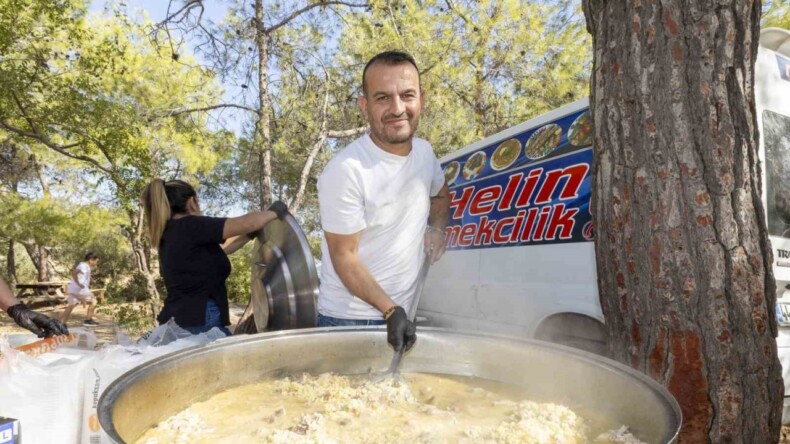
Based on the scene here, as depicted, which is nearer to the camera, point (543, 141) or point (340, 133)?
point (543, 141)

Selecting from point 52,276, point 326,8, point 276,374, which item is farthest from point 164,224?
point 52,276

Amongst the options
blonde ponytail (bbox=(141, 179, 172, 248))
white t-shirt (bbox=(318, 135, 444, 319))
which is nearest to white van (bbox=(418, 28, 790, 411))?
white t-shirt (bbox=(318, 135, 444, 319))

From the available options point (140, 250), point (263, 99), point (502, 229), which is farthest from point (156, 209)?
point (140, 250)

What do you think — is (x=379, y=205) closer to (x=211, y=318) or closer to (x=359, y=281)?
(x=359, y=281)

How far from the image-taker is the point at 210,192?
18188 mm

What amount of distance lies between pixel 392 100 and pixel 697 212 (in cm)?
114

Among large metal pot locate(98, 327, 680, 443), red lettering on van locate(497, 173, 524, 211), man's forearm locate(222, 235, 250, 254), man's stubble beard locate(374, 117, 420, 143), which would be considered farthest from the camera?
red lettering on van locate(497, 173, 524, 211)

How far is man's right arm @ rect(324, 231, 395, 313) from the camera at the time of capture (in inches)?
76.4

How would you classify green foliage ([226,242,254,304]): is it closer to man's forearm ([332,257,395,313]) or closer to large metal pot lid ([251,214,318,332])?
large metal pot lid ([251,214,318,332])

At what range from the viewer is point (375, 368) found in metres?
1.74

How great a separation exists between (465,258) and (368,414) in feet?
12.5

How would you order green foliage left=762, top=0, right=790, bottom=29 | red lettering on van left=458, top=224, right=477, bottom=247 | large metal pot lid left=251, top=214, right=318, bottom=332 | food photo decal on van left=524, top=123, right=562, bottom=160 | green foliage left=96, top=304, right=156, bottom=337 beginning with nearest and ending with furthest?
large metal pot lid left=251, top=214, right=318, bottom=332 → food photo decal on van left=524, top=123, right=562, bottom=160 → red lettering on van left=458, top=224, right=477, bottom=247 → green foliage left=762, top=0, right=790, bottom=29 → green foliage left=96, top=304, right=156, bottom=337

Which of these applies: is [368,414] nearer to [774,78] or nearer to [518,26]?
[774,78]

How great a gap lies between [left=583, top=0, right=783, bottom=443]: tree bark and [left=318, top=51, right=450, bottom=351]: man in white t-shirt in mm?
789
